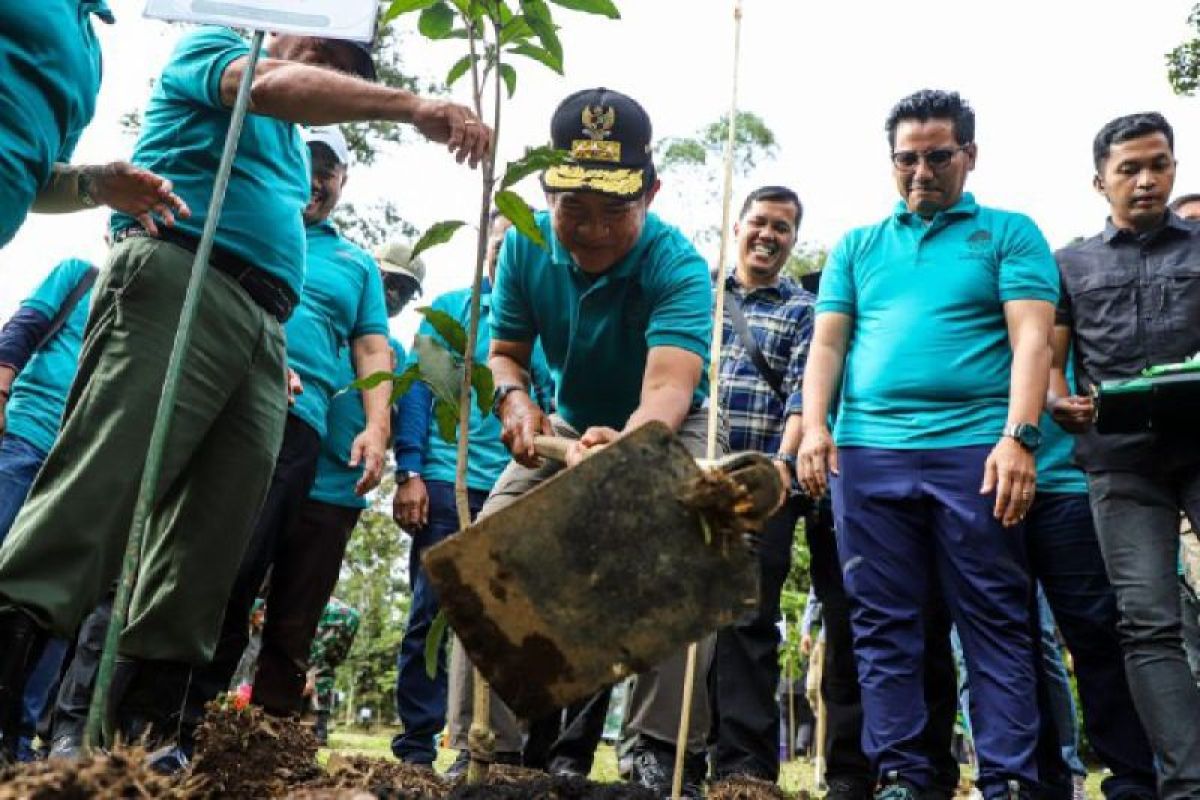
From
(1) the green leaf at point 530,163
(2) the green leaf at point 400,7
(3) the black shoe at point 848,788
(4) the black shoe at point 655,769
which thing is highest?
(2) the green leaf at point 400,7

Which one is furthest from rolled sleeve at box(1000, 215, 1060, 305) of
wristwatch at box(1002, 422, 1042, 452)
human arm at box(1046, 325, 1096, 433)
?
wristwatch at box(1002, 422, 1042, 452)

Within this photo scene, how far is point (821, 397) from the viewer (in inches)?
133

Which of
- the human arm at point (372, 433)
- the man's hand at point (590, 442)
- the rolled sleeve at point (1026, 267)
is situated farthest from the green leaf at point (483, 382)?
the rolled sleeve at point (1026, 267)

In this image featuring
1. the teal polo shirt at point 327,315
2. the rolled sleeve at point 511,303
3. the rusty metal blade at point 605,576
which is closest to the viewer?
the rusty metal blade at point 605,576

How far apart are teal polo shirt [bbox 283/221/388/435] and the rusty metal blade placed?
228 cm

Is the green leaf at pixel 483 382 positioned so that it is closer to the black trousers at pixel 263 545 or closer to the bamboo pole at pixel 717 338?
the bamboo pole at pixel 717 338

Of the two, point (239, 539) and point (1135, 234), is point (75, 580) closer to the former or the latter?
point (239, 539)

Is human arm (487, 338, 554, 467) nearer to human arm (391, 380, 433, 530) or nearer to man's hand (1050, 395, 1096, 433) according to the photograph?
human arm (391, 380, 433, 530)

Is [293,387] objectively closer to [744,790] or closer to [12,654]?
[12,654]

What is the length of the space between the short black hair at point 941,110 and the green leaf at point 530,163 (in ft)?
6.13

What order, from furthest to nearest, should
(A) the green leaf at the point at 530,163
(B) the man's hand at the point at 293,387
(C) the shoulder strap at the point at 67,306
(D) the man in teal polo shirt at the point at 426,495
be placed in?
(D) the man in teal polo shirt at the point at 426,495
(C) the shoulder strap at the point at 67,306
(B) the man's hand at the point at 293,387
(A) the green leaf at the point at 530,163

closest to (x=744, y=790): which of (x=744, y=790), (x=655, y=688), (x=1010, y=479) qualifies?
(x=744, y=790)

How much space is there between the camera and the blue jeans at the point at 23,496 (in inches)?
155

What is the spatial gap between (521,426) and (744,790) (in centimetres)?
119
